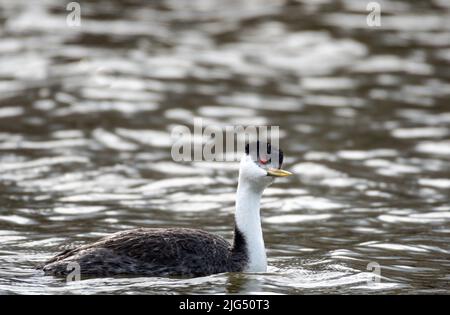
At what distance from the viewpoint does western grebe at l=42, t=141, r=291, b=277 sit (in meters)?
13.2

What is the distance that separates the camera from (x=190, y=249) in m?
13.3

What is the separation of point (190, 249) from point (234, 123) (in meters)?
9.85

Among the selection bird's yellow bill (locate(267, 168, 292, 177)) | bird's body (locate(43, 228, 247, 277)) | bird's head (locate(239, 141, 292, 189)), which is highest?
bird's head (locate(239, 141, 292, 189))

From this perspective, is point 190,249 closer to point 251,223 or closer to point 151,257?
point 151,257

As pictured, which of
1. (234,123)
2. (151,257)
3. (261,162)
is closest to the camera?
(151,257)

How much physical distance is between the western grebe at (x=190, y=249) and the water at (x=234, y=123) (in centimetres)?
20

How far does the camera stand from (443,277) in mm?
13953

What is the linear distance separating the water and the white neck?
203 mm

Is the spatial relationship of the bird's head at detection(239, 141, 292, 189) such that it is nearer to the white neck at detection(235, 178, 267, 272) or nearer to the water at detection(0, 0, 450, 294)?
the white neck at detection(235, 178, 267, 272)

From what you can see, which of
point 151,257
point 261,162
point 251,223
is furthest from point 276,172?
point 151,257

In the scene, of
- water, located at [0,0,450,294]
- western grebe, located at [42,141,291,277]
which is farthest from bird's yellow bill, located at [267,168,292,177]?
water, located at [0,0,450,294]

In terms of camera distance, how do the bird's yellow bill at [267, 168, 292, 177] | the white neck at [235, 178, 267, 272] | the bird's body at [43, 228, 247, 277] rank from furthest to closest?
1. the white neck at [235, 178, 267, 272]
2. the bird's yellow bill at [267, 168, 292, 177]
3. the bird's body at [43, 228, 247, 277]

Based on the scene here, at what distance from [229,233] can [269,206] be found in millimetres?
2084

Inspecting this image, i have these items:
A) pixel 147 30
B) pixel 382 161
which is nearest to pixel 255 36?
pixel 147 30
